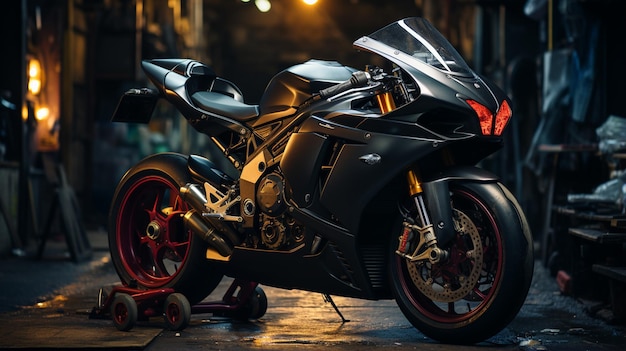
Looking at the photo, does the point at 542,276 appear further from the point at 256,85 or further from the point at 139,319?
the point at 256,85

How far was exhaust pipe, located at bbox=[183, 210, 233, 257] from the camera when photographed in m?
5.89

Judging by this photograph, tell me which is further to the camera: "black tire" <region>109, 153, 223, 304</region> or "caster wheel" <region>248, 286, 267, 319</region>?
"caster wheel" <region>248, 286, 267, 319</region>

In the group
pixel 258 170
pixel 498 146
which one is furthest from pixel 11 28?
pixel 498 146

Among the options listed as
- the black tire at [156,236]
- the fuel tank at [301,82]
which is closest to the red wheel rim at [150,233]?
the black tire at [156,236]

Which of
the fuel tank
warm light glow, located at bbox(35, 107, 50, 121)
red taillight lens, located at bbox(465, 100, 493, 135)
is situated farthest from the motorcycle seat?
warm light glow, located at bbox(35, 107, 50, 121)

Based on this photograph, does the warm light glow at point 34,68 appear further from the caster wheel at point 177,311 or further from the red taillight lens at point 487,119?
the red taillight lens at point 487,119

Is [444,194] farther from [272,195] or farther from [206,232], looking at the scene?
[206,232]

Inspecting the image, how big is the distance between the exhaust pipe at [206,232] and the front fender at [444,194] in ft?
4.35

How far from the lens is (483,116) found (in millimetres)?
5027

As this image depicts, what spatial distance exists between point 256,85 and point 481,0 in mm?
16946

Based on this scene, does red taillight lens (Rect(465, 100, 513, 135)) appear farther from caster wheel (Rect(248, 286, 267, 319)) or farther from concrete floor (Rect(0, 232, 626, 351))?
caster wheel (Rect(248, 286, 267, 319))

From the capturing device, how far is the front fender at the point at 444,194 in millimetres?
5012

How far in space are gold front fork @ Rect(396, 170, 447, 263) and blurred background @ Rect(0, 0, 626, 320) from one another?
12.2ft

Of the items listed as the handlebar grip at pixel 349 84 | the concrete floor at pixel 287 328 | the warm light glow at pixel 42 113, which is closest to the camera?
the concrete floor at pixel 287 328
